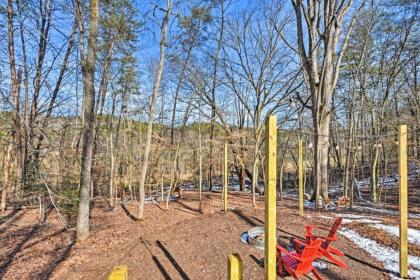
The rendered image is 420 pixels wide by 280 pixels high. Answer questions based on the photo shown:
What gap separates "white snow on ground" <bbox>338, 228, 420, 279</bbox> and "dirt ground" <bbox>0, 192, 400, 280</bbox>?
146 mm

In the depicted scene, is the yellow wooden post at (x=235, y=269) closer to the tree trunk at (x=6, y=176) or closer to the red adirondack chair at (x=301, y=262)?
the red adirondack chair at (x=301, y=262)

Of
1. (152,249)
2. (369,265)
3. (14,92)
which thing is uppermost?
(14,92)

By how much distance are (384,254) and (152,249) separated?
397cm

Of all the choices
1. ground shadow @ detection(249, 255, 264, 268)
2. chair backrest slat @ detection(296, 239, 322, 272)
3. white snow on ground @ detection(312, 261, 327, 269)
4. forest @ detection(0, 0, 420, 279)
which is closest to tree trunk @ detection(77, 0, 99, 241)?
forest @ detection(0, 0, 420, 279)

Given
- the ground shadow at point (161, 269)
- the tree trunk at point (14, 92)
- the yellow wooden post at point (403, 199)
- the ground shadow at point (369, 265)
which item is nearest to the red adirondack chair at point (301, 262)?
the ground shadow at point (369, 265)

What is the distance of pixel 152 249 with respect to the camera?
15.7 ft

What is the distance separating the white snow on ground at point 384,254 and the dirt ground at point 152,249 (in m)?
0.15

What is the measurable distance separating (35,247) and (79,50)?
473 cm

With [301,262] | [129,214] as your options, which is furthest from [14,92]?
[301,262]

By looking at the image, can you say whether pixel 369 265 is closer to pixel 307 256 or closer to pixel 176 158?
pixel 307 256

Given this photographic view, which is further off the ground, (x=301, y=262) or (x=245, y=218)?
(x=301, y=262)

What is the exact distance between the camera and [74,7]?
4.81 metres

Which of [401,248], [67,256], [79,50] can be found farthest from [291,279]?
[79,50]

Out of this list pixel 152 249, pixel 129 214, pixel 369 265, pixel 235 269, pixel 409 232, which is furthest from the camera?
pixel 129 214
